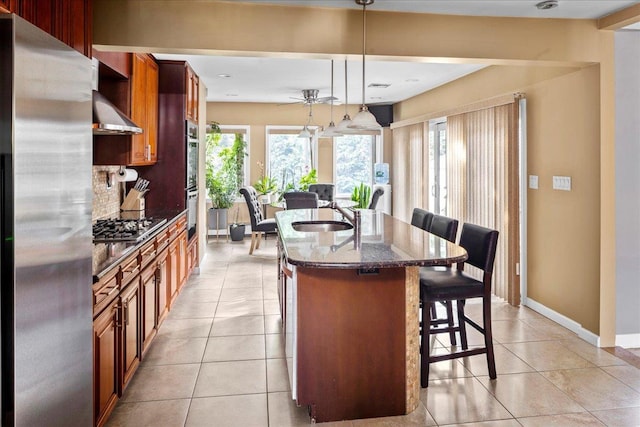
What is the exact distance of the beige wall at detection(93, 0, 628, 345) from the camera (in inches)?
122

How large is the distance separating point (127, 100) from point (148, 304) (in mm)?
1747

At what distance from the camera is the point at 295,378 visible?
245 cm

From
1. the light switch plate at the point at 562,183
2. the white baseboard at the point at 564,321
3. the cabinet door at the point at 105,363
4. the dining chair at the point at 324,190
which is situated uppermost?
the dining chair at the point at 324,190

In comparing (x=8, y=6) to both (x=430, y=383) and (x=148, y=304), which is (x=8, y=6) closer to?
(x=148, y=304)

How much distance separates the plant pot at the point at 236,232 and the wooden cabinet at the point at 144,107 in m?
3.38

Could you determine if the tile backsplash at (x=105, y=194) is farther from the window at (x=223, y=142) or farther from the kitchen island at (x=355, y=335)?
the window at (x=223, y=142)

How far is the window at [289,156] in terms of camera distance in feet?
29.4

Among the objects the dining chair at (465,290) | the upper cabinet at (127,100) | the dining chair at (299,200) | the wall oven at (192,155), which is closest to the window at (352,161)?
the dining chair at (299,200)

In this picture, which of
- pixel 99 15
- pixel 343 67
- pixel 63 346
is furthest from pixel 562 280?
pixel 99 15

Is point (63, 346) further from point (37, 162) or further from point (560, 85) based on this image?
point (560, 85)

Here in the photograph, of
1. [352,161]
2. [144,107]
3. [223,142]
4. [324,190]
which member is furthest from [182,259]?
[352,161]

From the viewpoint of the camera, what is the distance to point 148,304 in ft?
10.4

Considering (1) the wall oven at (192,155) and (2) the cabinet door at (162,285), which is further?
(1) the wall oven at (192,155)

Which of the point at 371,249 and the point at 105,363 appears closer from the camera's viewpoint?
the point at 105,363
